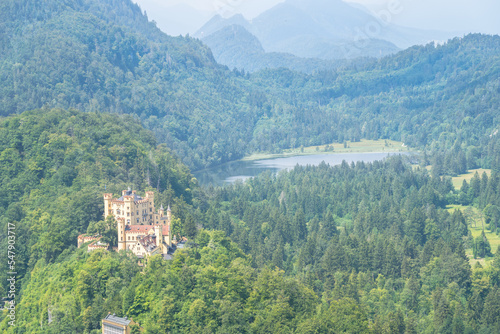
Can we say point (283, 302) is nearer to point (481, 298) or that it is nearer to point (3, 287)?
point (481, 298)

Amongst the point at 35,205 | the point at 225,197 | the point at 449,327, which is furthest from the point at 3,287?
the point at 225,197

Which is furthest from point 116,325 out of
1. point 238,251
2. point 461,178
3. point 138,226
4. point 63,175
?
point 461,178

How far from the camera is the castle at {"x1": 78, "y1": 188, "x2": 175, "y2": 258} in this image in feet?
248

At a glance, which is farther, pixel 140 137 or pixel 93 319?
pixel 140 137

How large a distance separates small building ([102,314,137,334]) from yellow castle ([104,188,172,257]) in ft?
26.9

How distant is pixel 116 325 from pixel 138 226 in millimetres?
13508

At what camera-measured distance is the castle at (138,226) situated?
75625mm

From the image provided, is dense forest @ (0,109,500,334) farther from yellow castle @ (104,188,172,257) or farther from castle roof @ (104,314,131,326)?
yellow castle @ (104,188,172,257)

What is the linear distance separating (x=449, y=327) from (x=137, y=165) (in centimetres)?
5402

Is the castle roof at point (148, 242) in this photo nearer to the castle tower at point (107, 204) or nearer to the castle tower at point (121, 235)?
the castle tower at point (121, 235)

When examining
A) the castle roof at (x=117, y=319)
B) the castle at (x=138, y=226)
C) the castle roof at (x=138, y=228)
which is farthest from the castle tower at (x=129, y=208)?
the castle roof at (x=117, y=319)

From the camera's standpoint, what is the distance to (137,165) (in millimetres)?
113875

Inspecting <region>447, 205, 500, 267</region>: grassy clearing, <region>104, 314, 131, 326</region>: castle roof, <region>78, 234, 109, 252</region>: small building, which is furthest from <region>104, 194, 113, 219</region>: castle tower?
<region>447, 205, 500, 267</region>: grassy clearing

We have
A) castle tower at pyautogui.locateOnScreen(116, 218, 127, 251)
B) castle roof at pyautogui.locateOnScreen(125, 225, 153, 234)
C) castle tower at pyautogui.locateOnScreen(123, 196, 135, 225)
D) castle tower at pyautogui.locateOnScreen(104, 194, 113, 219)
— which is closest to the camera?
castle tower at pyautogui.locateOnScreen(116, 218, 127, 251)
